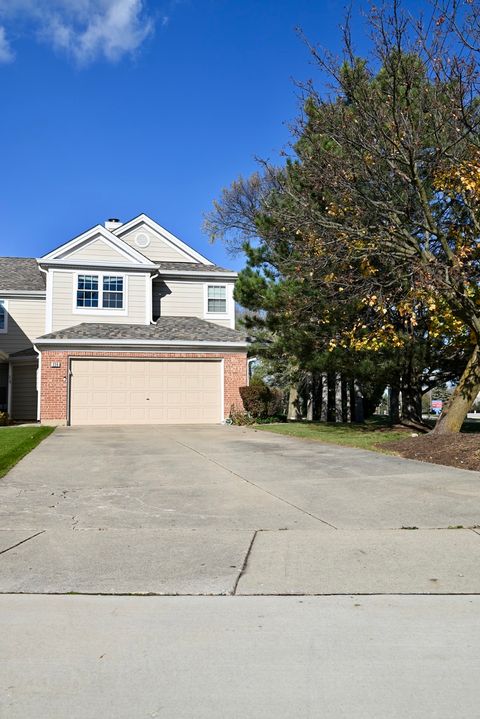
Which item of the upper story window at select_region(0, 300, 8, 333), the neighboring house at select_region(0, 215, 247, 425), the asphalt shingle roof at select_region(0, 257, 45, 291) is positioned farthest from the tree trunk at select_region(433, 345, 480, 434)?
the upper story window at select_region(0, 300, 8, 333)

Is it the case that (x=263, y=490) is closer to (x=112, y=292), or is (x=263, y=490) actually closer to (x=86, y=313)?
(x=86, y=313)

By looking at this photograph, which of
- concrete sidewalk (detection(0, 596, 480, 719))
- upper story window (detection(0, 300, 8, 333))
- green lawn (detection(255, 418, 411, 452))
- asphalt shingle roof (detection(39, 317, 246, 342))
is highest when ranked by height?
upper story window (detection(0, 300, 8, 333))

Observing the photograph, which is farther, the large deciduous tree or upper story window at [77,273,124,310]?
upper story window at [77,273,124,310]

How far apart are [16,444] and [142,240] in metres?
15.0

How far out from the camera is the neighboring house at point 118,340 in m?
22.5

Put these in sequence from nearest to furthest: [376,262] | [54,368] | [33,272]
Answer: [376,262] → [54,368] → [33,272]

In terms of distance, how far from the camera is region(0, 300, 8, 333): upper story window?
27016mm

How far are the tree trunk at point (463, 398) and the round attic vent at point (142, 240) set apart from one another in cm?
1691

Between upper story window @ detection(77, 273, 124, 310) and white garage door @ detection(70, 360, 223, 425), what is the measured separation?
2797 mm

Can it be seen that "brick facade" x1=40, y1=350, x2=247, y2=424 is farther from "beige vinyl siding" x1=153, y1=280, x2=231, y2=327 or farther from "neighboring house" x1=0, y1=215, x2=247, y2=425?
"beige vinyl siding" x1=153, y1=280, x2=231, y2=327

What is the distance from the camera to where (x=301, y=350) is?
18719 mm

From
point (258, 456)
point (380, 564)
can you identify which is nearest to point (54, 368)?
point (258, 456)

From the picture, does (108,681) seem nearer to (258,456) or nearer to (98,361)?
(258,456)

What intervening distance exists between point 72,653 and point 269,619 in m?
1.31
